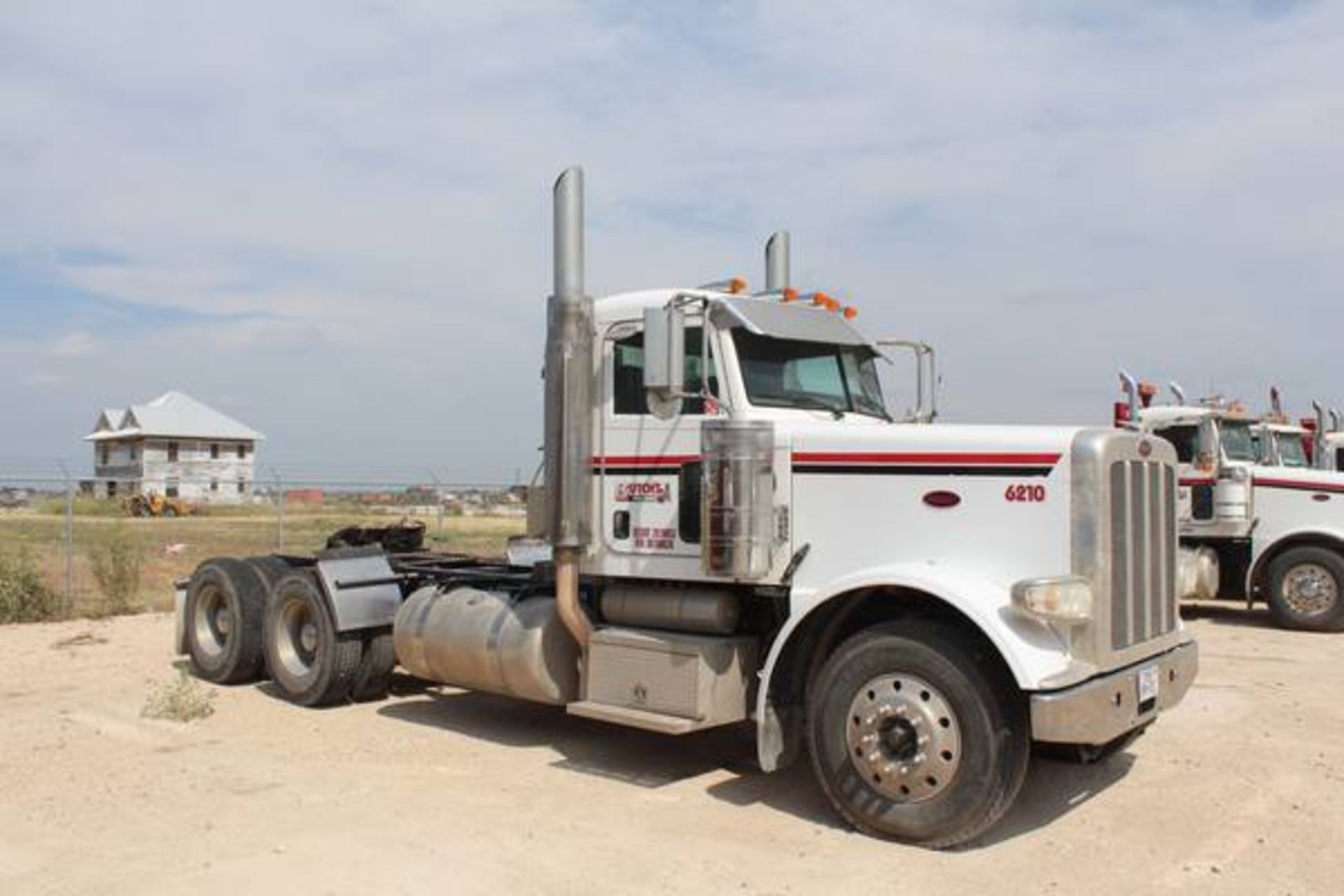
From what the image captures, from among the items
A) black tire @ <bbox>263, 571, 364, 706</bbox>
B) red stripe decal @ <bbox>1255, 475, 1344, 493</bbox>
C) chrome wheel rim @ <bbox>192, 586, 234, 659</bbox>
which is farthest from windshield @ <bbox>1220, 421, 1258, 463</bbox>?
chrome wheel rim @ <bbox>192, 586, 234, 659</bbox>

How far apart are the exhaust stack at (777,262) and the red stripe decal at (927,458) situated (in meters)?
2.57

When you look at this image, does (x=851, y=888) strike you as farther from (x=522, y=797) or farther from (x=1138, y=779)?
(x=1138, y=779)

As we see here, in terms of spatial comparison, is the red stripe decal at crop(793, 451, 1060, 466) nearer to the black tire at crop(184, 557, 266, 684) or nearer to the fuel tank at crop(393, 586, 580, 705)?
the fuel tank at crop(393, 586, 580, 705)

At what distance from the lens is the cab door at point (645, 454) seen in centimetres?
692

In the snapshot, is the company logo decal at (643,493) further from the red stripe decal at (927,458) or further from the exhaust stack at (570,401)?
the red stripe decal at (927,458)

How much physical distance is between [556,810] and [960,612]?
2.33 m

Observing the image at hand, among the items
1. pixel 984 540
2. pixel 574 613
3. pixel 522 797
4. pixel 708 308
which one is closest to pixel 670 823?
pixel 522 797

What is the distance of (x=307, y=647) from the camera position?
950cm

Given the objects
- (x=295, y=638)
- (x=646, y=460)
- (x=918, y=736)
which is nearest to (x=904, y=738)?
(x=918, y=736)

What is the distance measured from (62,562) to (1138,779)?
20.6 m

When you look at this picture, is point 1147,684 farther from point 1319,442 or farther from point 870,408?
point 1319,442

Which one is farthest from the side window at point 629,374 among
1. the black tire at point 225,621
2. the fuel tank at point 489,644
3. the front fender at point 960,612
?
the black tire at point 225,621

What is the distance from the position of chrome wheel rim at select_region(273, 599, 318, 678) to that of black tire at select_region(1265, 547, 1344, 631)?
35.1ft

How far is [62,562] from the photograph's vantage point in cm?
2222
